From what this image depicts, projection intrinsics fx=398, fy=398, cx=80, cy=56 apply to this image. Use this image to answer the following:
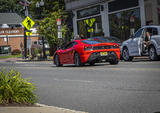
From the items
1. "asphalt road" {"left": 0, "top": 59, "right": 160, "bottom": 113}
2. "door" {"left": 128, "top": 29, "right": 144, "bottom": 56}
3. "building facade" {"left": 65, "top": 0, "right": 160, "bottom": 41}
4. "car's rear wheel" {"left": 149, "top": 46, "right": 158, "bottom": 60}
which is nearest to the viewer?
"asphalt road" {"left": 0, "top": 59, "right": 160, "bottom": 113}

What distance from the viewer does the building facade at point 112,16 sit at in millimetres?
28141

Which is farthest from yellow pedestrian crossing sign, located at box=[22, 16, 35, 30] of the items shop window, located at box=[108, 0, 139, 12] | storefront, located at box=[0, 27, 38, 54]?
storefront, located at box=[0, 27, 38, 54]

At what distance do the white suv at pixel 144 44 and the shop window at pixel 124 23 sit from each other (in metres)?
7.84

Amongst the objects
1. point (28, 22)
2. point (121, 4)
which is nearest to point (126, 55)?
point (121, 4)

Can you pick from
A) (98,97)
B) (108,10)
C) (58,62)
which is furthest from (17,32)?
(98,97)

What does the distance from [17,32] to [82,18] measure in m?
51.0

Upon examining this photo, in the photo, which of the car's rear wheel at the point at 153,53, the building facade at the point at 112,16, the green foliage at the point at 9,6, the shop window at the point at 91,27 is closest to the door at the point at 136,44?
the car's rear wheel at the point at 153,53

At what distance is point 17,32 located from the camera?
283 feet

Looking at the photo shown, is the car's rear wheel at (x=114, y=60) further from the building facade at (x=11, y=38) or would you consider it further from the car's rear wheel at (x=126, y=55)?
the building facade at (x=11, y=38)

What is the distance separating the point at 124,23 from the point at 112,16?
2.32 meters

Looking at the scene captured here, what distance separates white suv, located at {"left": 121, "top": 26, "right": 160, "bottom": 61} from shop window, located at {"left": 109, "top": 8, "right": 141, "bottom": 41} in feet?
25.7

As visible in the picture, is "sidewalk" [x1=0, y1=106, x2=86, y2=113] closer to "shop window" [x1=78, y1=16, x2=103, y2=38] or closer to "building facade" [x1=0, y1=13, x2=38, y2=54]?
"shop window" [x1=78, y1=16, x2=103, y2=38]

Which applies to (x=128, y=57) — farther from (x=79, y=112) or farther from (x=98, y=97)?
(x=79, y=112)

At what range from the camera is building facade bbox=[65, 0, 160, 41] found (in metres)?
28.1
